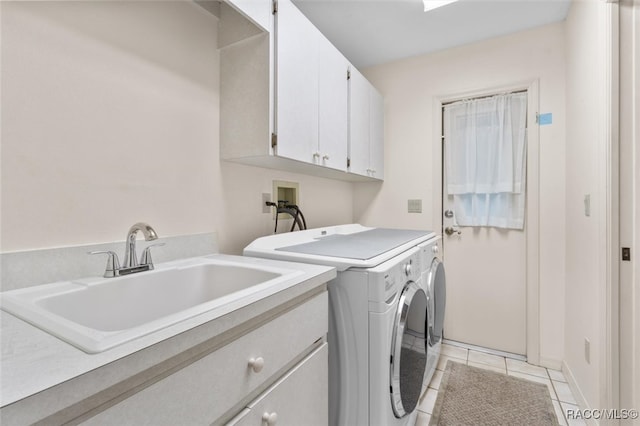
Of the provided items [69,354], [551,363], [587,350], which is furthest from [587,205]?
[69,354]

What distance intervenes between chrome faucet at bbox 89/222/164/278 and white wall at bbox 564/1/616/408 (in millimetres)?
1926

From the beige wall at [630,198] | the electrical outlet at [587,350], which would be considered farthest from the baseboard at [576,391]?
the beige wall at [630,198]

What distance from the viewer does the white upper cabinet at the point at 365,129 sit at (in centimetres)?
214

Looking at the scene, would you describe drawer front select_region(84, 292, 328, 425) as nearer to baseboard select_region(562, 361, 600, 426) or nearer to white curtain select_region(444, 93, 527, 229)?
baseboard select_region(562, 361, 600, 426)

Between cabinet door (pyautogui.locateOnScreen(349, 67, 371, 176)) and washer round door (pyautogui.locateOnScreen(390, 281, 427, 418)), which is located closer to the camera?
washer round door (pyautogui.locateOnScreen(390, 281, 427, 418))

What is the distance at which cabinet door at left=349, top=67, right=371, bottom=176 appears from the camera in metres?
2.12

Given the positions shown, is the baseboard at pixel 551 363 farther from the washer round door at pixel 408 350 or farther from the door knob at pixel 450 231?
the washer round door at pixel 408 350

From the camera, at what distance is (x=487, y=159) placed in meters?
2.39

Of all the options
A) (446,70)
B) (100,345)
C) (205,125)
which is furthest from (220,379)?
(446,70)

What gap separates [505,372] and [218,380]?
2254mm

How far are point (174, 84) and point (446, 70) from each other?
225 centimetres

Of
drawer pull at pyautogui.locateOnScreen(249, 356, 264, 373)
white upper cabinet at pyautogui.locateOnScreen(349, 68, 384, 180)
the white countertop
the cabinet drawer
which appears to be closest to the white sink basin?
the white countertop

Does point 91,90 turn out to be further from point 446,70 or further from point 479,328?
point 479,328

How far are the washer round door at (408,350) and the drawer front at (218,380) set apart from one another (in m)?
0.40
